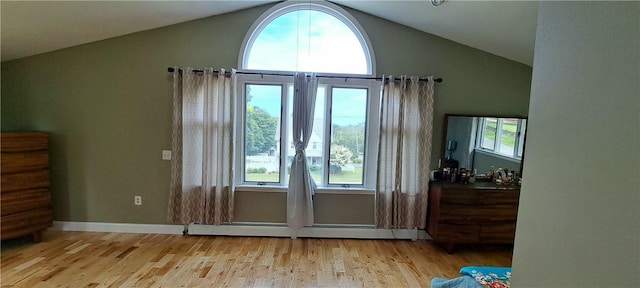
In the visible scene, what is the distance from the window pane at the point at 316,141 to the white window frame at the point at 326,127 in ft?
0.12

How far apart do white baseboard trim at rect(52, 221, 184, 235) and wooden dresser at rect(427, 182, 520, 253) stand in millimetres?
3141

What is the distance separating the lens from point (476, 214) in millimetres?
3252

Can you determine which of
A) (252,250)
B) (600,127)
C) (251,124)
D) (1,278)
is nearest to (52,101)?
(1,278)

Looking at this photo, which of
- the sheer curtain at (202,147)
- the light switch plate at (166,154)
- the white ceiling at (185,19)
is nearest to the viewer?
the white ceiling at (185,19)

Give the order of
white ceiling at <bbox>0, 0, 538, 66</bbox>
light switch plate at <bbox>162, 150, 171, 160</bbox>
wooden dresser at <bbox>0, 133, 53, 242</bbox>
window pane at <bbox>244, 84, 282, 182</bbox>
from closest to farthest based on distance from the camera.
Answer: white ceiling at <bbox>0, 0, 538, 66</bbox>, wooden dresser at <bbox>0, 133, 53, 242</bbox>, light switch plate at <bbox>162, 150, 171, 160</bbox>, window pane at <bbox>244, 84, 282, 182</bbox>

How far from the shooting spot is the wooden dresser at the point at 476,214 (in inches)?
128

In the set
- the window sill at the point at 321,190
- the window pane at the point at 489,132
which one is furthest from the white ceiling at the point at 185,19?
the window sill at the point at 321,190

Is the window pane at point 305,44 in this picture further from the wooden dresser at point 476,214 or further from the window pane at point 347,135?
the wooden dresser at point 476,214

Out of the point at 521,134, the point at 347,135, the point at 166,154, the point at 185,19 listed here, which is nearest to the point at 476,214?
the point at 521,134

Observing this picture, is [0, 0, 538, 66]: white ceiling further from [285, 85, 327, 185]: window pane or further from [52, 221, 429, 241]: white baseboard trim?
[52, 221, 429, 241]: white baseboard trim

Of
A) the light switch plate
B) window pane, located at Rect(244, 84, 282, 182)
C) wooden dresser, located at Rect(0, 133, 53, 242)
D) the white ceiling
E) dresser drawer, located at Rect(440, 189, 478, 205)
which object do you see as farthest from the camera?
window pane, located at Rect(244, 84, 282, 182)

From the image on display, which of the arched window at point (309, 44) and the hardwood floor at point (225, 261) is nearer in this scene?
the hardwood floor at point (225, 261)

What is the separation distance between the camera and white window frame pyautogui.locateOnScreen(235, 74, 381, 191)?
3.54 meters

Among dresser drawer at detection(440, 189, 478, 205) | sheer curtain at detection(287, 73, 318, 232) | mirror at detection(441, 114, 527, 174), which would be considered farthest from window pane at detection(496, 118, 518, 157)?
sheer curtain at detection(287, 73, 318, 232)
